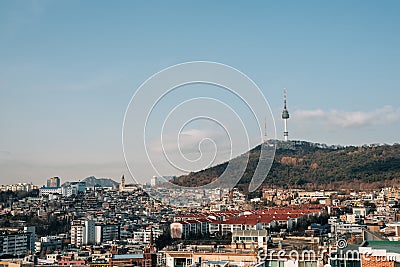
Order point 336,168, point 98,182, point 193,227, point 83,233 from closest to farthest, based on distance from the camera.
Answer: point 193,227
point 83,233
point 336,168
point 98,182

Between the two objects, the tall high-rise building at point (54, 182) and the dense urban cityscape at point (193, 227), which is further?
the tall high-rise building at point (54, 182)

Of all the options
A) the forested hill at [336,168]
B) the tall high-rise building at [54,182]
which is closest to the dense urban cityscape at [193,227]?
the forested hill at [336,168]

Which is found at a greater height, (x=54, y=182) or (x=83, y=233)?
(x=54, y=182)

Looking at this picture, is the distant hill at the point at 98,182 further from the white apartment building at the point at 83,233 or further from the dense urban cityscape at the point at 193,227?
the white apartment building at the point at 83,233

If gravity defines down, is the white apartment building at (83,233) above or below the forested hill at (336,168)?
below

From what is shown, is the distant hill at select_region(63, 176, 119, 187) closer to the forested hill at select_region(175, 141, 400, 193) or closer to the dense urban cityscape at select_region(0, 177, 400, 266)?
the dense urban cityscape at select_region(0, 177, 400, 266)

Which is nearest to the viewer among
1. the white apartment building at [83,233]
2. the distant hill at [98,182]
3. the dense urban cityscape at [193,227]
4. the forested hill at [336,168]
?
the dense urban cityscape at [193,227]

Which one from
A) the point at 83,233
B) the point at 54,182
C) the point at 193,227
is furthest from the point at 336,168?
the point at 54,182

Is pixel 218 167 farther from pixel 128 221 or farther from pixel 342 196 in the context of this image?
pixel 342 196

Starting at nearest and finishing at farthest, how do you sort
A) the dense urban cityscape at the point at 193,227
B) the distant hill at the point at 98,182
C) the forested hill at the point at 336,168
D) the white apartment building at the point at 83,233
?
the dense urban cityscape at the point at 193,227, the white apartment building at the point at 83,233, the forested hill at the point at 336,168, the distant hill at the point at 98,182

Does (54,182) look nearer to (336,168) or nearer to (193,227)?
(336,168)
